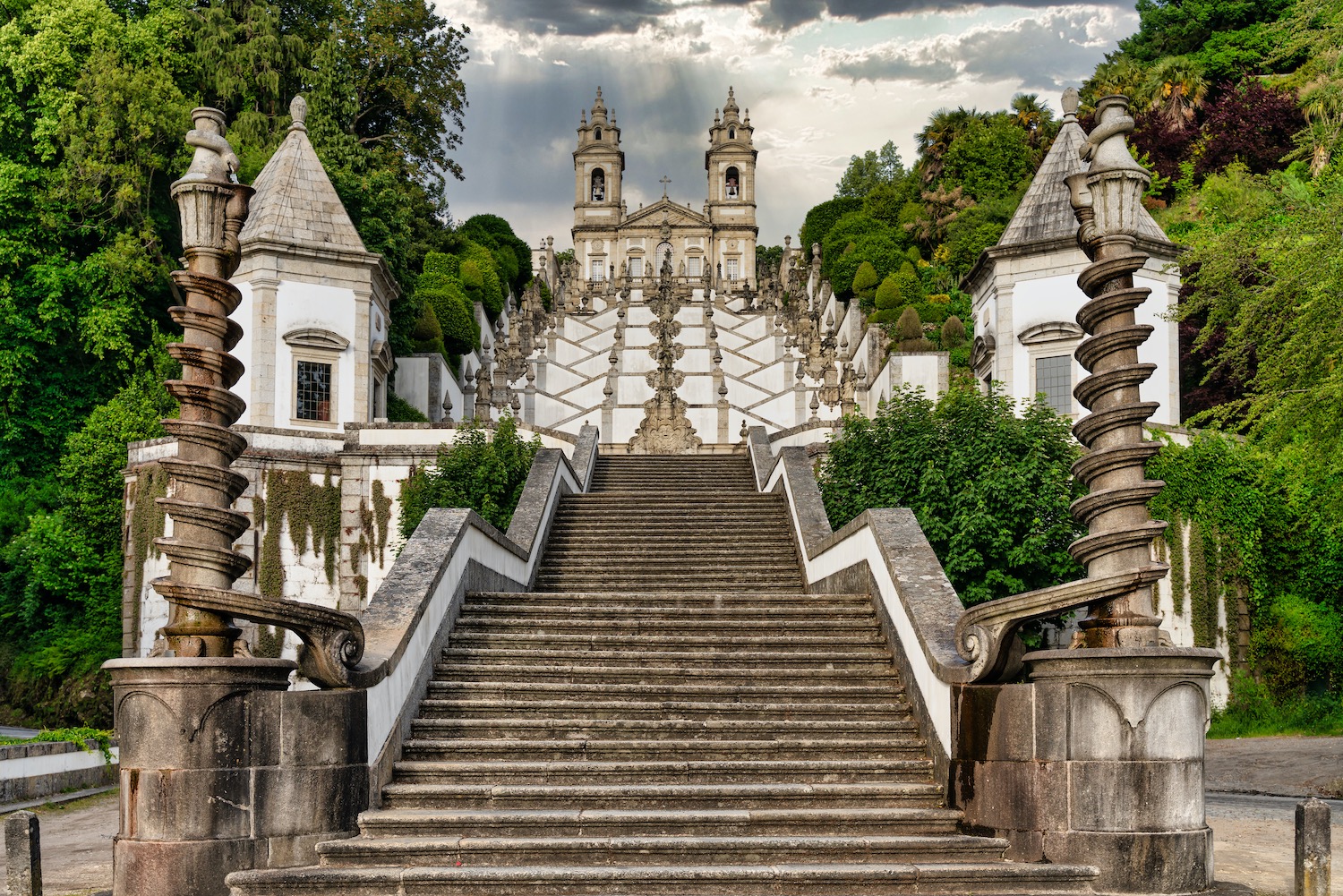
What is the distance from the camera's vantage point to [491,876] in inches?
268

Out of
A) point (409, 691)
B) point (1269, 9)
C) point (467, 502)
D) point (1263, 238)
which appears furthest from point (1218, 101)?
point (409, 691)

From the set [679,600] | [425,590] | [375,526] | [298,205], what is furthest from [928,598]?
[298,205]

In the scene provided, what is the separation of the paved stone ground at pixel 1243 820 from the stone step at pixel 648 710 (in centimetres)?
257

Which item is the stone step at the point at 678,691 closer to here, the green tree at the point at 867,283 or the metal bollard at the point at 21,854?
the metal bollard at the point at 21,854

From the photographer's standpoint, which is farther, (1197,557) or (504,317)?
(504,317)

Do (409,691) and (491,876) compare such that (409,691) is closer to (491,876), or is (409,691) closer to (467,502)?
(491,876)

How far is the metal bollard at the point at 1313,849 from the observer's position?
23.1 ft

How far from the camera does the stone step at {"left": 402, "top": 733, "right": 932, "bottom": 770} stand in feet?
28.9

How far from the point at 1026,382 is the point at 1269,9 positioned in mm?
23437

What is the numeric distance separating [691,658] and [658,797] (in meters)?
2.34

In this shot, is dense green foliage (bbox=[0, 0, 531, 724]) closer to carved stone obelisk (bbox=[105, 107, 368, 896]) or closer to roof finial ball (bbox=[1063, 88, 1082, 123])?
roof finial ball (bbox=[1063, 88, 1082, 123])

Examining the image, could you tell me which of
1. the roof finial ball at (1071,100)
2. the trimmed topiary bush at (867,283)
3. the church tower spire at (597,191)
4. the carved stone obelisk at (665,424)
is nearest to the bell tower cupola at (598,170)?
the church tower spire at (597,191)

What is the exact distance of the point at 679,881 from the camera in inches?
273

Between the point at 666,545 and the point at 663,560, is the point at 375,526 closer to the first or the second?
the point at 666,545
